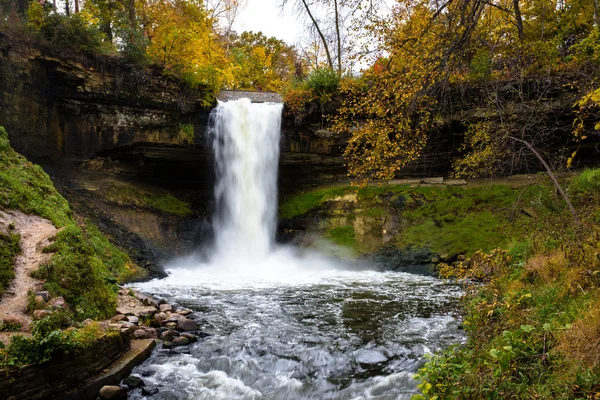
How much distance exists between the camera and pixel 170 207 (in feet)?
56.5

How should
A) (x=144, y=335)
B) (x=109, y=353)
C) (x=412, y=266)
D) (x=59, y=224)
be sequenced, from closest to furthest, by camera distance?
(x=109, y=353), (x=144, y=335), (x=59, y=224), (x=412, y=266)

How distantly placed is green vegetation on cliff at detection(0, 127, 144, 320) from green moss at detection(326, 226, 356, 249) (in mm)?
7495

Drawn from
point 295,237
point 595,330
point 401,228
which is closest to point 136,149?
point 295,237

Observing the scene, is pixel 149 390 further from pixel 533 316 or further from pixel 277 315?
pixel 533 316

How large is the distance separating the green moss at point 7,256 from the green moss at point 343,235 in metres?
11.2

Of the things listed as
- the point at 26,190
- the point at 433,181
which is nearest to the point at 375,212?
the point at 433,181

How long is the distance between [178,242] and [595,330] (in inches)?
586

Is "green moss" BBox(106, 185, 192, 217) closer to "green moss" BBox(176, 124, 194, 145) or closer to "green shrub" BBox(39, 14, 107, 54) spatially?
"green moss" BBox(176, 124, 194, 145)

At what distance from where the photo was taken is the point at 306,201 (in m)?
17.7

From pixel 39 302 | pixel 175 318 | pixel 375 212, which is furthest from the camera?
pixel 375 212

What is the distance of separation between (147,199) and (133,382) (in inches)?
498

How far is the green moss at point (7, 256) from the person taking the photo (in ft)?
18.4

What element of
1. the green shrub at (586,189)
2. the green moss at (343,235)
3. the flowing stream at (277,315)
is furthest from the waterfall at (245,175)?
the green shrub at (586,189)

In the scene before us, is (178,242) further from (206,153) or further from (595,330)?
(595,330)
